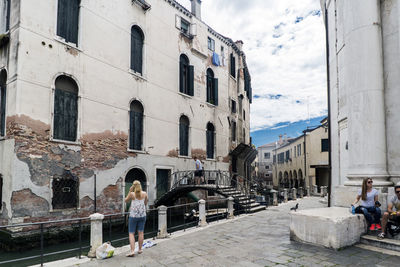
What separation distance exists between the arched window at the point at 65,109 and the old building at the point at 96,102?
0.04 m

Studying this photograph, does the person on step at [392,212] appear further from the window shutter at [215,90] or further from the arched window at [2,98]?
the window shutter at [215,90]

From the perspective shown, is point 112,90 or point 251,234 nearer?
point 251,234

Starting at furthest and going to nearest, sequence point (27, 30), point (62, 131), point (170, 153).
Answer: point (170, 153), point (62, 131), point (27, 30)

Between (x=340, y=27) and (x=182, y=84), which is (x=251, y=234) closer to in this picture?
(x=340, y=27)

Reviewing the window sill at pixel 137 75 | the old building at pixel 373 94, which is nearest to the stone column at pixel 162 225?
the old building at pixel 373 94

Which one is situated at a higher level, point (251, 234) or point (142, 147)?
point (142, 147)

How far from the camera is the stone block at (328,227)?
5410 millimetres

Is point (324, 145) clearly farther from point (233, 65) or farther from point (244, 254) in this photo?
point (244, 254)

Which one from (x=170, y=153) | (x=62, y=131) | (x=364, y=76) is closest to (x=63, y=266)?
(x=62, y=131)

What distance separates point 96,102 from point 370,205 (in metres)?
10.7

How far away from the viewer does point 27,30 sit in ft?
33.0

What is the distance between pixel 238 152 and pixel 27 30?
16163 mm

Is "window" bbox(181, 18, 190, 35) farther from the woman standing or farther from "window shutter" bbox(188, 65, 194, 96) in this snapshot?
the woman standing

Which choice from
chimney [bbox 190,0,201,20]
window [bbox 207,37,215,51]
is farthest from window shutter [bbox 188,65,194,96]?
chimney [bbox 190,0,201,20]
